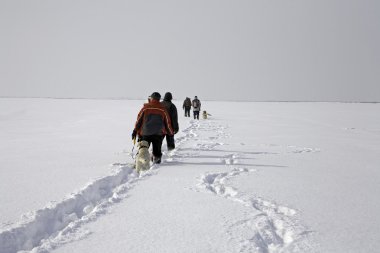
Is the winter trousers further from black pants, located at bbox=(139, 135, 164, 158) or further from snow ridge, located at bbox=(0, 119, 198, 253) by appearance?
snow ridge, located at bbox=(0, 119, 198, 253)

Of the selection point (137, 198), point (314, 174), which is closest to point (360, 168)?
point (314, 174)

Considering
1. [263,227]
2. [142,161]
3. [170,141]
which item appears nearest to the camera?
[263,227]

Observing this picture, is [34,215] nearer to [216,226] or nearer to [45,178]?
[216,226]

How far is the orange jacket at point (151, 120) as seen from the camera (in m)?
8.23

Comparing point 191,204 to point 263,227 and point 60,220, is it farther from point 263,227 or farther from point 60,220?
point 60,220

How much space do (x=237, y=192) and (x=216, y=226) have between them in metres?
1.48

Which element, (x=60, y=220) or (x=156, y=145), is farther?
(x=156, y=145)

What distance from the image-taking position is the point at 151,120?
8.27 meters

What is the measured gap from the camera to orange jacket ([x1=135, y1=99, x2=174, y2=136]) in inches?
324

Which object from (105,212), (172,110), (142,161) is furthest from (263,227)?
(172,110)

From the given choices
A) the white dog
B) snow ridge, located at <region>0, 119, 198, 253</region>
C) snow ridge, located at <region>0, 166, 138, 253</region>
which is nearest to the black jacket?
the white dog

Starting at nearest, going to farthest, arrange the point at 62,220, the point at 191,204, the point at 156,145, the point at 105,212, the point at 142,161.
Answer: the point at 62,220 < the point at 105,212 < the point at 191,204 < the point at 142,161 < the point at 156,145

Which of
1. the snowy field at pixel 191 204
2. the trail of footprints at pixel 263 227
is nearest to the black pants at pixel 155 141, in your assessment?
the snowy field at pixel 191 204

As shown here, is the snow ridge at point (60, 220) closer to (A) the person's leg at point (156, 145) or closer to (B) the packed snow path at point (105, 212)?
(B) the packed snow path at point (105, 212)
